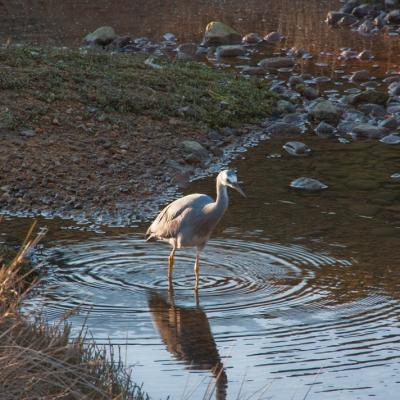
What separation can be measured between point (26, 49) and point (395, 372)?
11181 mm

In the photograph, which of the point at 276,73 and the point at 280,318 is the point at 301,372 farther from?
the point at 276,73

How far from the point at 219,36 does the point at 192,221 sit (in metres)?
15.9

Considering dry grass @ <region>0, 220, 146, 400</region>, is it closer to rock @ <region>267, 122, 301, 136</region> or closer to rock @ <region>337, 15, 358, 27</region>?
rock @ <region>267, 122, 301, 136</region>

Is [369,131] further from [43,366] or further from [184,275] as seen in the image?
[43,366]

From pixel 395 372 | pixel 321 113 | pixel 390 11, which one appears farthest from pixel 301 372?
pixel 390 11

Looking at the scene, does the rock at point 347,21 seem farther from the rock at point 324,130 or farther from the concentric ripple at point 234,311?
the concentric ripple at point 234,311

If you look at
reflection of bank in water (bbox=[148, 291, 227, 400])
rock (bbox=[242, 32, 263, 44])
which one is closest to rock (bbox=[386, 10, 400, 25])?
rock (bbox=[242, 32, 263, 44])

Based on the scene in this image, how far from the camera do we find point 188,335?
904 cm

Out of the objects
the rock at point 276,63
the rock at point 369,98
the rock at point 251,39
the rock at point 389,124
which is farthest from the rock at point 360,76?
the rock at point 251,39

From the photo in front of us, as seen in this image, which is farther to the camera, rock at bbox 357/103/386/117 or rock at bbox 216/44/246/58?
rock at bbox 216/44/246/58

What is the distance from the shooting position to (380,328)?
356 inches

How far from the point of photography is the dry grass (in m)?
5.89

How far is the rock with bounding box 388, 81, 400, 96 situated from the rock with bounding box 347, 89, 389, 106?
865 millimetres

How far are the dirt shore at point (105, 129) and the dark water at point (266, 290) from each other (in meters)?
0.61
